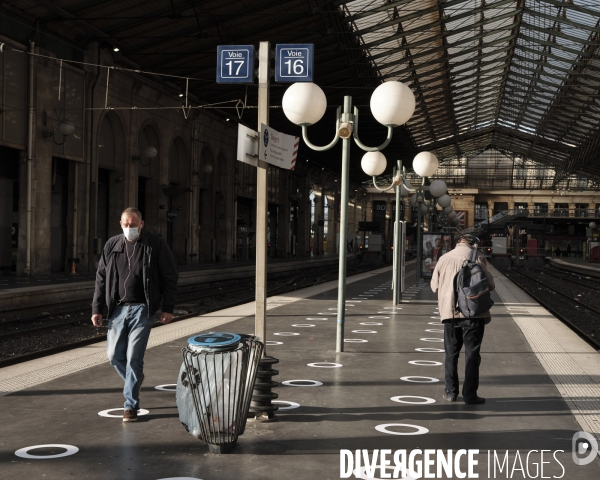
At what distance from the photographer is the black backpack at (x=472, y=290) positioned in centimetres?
616

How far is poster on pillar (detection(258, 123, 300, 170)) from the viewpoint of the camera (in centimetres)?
638

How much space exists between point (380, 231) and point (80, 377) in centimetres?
4411

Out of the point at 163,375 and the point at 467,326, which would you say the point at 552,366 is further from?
the point at 163,375

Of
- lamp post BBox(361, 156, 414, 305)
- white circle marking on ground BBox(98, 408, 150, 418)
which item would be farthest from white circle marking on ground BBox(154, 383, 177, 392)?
lamp post BBox(361, 156, 414, 305)

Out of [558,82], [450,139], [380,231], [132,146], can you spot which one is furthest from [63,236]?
[450,139]

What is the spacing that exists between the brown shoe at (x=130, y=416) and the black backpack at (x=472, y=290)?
9.04ft

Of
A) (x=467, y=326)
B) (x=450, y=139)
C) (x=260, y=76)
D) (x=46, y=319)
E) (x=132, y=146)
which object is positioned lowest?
(x=46, y=319)

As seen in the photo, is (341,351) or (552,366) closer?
(552,366)

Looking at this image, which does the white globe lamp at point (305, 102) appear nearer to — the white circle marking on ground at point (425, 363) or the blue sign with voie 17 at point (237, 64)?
the blue sign with voie 17 at point (237, 64)

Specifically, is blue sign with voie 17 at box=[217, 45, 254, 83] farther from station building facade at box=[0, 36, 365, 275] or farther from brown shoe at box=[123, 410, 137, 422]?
station building facade at box=[0, 36, 365, 275]

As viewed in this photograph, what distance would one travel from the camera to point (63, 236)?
26344 millimetres

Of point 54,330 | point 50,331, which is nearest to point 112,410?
point 50,331

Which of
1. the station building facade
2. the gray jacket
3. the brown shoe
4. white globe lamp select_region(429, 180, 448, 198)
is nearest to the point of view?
the brown shoe

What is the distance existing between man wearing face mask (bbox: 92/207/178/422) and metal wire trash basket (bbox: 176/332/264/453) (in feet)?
2.90
